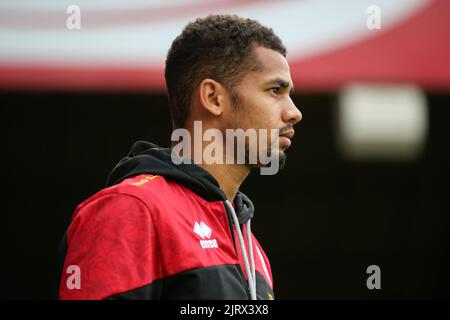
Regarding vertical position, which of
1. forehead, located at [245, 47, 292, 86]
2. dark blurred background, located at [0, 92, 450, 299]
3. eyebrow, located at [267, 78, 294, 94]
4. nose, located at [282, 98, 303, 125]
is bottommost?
dark blurred background, located at [0, 92, 450, 299]

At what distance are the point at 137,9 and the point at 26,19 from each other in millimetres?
581

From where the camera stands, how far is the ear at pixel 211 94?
1.88 m

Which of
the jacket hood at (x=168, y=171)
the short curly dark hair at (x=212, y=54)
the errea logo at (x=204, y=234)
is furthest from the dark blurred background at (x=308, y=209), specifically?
the errea logo at (x=204, y=234)

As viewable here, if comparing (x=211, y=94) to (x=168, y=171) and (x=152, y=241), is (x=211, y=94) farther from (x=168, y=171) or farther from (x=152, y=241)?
(x=152, y=241)

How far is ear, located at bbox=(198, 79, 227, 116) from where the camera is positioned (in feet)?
6.17

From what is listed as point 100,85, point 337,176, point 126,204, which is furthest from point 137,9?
point 126,204

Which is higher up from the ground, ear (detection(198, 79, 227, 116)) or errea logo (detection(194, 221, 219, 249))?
ear (detection(198, 79, 227, 116))

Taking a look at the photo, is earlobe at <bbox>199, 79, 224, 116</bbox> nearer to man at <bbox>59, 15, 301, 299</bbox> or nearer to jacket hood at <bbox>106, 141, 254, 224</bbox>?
man at <bbox>59, 15, 301, 299</bbox>

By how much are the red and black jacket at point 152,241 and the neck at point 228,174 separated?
76mm

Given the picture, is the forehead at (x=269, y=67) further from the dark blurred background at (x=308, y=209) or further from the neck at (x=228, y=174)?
the dark blurred background at (x=308, y=209)

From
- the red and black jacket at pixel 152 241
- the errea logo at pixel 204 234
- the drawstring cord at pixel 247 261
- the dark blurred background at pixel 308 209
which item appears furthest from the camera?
the dark blurred background at pixel 308 209

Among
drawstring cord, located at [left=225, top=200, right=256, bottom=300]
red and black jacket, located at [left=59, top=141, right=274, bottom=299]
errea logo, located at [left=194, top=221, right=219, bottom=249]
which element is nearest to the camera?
red and black jacket, located at [left=59, top=141, right=274, bottom=299]

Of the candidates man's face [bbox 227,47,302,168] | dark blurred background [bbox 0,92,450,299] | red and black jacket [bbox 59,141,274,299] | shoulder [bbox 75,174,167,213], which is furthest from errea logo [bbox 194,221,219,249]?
dark blurred background [bbox 0,92,450,299]

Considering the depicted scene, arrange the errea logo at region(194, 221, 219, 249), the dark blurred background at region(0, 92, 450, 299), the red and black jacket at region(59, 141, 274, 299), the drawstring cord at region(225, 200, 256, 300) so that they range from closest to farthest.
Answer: the red and black jacket at region(59, 141, 274, 299) → the errea logo at region(194, 221, 219, 249) → the drawstring cord at region(225, 200, 256, 300) → the dark blurred background at region(0, 92, 450, 299)
